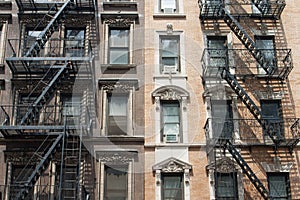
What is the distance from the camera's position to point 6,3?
20078 millimetres

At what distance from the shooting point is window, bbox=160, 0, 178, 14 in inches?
809

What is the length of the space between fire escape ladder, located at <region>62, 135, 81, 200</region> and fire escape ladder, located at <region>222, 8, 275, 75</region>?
24.3 feet

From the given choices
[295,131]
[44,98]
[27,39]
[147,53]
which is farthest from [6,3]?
[295,131]

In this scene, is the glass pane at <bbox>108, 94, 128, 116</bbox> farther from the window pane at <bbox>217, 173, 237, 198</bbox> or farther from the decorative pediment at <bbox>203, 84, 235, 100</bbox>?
the window pane at <bbox>217, 173, 237, 198</bbox>

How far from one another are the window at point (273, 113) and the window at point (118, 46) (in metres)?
5.74

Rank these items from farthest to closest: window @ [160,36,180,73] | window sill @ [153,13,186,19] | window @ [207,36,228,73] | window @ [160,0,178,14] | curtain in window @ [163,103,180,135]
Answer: window @ [160,0,178,14] < window sill @ [153,13,186,19] < window @ [160,36,180,73] < window @ [207,36,228,73] < curtain in window @ [163,103,180,135]

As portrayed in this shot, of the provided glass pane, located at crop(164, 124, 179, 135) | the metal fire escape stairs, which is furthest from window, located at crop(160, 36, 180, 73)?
the metal fire escape stairs

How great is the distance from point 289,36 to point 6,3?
11749 mm

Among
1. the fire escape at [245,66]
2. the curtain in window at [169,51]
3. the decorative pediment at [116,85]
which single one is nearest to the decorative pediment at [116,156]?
A: the decorative pediment at [116,85]

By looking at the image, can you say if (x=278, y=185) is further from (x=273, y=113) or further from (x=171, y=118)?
(x=171, y=118)

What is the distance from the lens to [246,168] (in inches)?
662

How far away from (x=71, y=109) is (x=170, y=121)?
3.80 meters

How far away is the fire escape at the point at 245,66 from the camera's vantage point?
1695 centimetres

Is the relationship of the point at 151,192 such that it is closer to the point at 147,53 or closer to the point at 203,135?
the point at 203,135
